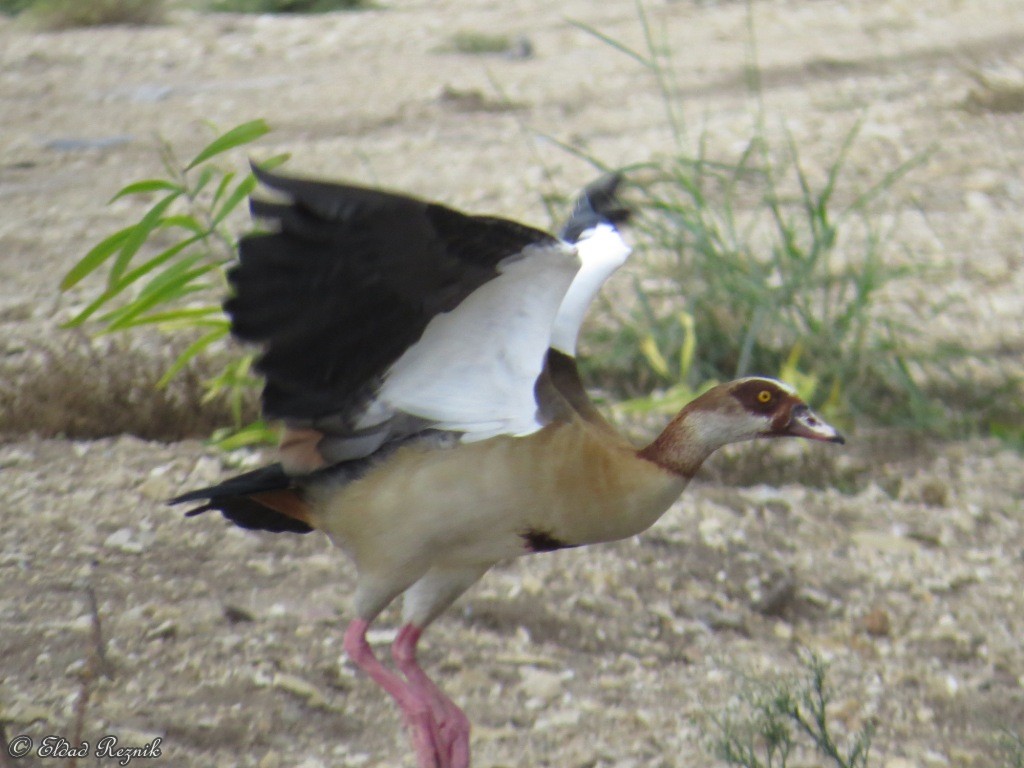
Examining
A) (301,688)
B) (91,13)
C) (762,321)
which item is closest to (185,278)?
(301,688)

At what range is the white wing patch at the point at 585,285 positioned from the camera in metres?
3.89

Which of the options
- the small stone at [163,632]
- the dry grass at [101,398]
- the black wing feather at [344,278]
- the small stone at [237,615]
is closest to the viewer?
the black wing feather at [344,278]

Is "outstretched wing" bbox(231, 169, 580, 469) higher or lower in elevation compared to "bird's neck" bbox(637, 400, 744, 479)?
higher

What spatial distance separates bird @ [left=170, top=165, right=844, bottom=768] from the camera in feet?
9.88

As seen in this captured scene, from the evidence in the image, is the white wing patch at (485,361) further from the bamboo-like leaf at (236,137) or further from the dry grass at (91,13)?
the dry grass at (91,13)

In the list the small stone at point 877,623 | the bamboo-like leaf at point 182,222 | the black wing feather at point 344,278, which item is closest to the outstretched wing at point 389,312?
the black wing feather at point 344,278

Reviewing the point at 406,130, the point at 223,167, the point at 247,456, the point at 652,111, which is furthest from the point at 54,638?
the point at 652,111

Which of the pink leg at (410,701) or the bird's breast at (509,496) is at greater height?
the bird's breast at (509,496)

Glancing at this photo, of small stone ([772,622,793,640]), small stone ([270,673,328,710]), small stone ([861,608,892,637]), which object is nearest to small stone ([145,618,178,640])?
small stone ([270,673,328,710])

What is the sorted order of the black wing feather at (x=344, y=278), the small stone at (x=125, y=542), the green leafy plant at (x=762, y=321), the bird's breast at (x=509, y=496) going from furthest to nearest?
the green leafy plant at (x=762, y=321) → the small stone at (x=125, y=542) → the bird's breast at (x=509, y=496) → the black wing feather at (x=344, y=278)

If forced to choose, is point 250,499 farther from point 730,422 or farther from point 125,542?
point 730,422

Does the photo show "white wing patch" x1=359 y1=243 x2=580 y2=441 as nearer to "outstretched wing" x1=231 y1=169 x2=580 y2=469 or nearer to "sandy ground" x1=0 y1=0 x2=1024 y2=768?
"outstretched wing" x1=231 y1=169 x2=580 y2=469

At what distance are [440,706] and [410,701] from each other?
0.25 feet

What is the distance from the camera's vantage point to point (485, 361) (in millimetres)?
3355
